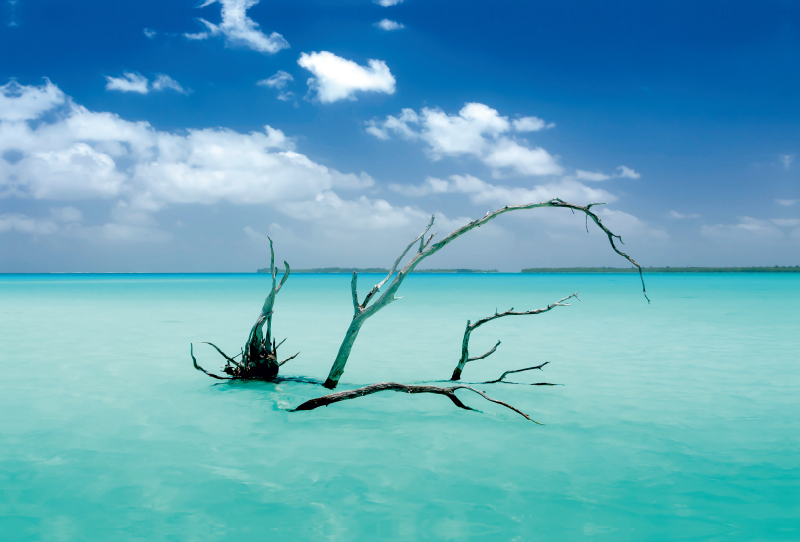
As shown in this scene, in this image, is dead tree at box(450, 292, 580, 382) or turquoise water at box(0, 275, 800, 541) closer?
turquoise water at box(0, 275, 800, 541)

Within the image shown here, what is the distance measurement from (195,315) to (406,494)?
18.2m

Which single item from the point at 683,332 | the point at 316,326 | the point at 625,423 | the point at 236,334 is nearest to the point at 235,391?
the point at 625,423

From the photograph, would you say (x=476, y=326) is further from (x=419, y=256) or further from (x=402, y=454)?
(x=402, y=454)

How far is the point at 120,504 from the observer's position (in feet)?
12.2

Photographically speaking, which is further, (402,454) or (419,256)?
(419,256)

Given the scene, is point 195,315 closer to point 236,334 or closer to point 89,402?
point 236,334

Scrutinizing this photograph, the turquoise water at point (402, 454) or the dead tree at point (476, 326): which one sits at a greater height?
the dead tree at point (476, 326)

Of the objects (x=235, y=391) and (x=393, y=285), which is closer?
(x=393, y=285)

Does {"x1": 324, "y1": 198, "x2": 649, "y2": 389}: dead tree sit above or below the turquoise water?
above

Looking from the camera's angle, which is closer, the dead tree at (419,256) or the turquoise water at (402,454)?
the turquoise water at (402,454)

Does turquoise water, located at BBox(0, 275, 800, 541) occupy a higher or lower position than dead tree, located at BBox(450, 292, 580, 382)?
lower

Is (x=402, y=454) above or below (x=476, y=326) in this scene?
below

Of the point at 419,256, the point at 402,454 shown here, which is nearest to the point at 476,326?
the point at 419,256

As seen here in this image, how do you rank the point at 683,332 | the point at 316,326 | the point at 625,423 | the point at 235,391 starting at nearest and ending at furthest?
the point at 625,423
the point at 235,391
the point at 683,332
the point at 316,326
